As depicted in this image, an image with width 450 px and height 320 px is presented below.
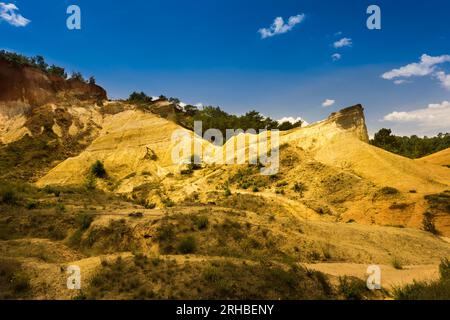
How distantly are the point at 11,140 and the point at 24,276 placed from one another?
37154 mm

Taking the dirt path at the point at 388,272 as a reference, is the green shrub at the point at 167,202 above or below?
above

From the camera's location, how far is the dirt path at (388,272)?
10852 mm

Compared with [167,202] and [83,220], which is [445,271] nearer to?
[83,220]

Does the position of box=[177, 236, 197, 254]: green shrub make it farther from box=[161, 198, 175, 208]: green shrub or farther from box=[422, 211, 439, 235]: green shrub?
box=[422, 211, 439, 235]: green shrub

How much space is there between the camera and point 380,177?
24.3 m

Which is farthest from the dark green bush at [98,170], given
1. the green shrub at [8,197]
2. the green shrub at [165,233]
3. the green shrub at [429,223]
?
the green shrub at [429,223]

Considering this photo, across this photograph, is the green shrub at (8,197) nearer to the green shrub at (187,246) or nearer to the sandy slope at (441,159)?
the green shrub at (187,246)

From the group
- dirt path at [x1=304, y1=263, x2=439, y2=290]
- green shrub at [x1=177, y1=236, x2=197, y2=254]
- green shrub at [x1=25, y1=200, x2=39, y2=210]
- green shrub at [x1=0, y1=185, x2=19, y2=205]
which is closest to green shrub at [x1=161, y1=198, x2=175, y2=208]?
green shrub at [x1=25, y1=200, x2=39, y2=210]

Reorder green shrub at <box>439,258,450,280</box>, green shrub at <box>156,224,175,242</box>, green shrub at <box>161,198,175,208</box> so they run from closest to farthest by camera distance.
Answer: green shrub at <box>439,258,450,280</box> < green shrub at <box>156,224,175,242</box> < green shrub at <box>161,198,175,208</box>

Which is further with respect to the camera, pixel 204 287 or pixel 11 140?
pixel 11 140

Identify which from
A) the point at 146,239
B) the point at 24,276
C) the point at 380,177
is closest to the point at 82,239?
the point at 146,239

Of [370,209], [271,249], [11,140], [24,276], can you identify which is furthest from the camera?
[11,140]

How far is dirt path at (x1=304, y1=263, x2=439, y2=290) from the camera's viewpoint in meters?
10.9
